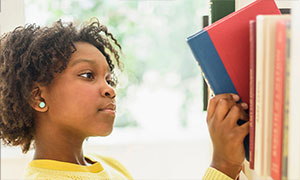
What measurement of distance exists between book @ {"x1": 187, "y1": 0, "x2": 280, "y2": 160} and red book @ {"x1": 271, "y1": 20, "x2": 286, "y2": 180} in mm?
157

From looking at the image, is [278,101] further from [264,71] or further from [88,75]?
[88,75]

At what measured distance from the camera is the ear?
3.16ft

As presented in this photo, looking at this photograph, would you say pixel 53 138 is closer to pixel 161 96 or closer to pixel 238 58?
pixel 238 58

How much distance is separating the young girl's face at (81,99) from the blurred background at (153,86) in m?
1.09

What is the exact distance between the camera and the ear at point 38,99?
0.96 metres

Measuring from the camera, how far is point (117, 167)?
1213mm

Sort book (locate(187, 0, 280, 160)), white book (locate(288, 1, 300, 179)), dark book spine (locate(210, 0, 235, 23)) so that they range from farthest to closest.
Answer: dark book spine (locate(210, 0, 235, 23)) < book (locate(187, 0, 280, 160)) < white book (locate(288, 1, 300, 179))

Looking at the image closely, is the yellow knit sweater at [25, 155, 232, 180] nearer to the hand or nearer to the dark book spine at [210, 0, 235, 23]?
→ the hand

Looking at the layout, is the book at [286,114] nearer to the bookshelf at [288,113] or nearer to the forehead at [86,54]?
the bookshelf at [288,113]

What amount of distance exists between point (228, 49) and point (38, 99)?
563mm

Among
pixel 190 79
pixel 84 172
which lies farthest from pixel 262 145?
pixel 190 79

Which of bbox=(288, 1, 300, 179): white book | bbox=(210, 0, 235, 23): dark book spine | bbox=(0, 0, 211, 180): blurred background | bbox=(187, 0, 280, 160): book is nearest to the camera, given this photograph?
bbox=(288, 1, 300, 179): white book

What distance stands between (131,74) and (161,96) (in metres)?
0.27

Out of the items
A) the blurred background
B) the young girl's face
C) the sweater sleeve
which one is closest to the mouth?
the young girl's face
